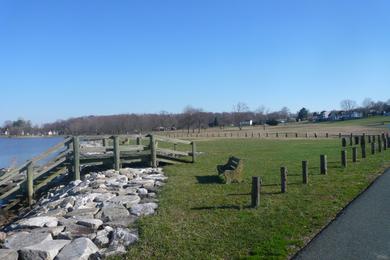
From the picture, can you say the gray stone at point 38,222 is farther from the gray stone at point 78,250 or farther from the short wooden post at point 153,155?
the short wooden post at point 153,155

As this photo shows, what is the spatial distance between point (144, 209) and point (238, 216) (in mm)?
2311

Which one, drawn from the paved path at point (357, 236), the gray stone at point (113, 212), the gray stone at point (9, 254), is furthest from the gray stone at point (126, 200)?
the paved path at point (357, 236)

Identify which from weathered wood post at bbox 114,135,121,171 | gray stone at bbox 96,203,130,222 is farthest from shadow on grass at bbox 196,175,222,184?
gray stone at bbox 96,203,130,222

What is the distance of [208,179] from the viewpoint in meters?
15.0

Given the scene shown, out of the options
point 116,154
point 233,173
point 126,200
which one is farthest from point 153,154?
point 126,200

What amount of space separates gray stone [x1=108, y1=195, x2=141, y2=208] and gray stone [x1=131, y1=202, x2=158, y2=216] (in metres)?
0.50

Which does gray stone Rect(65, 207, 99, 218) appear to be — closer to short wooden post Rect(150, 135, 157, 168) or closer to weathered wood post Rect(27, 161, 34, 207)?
weathered wood post Rect(27, 161, 34, 207)

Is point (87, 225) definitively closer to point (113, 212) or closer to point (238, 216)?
point (113, 212)

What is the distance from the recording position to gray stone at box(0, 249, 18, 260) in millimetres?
7023

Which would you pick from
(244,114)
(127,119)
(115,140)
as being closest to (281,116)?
(244,114)

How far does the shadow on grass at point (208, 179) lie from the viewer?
47.1ft

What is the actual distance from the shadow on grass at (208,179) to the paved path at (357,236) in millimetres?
5007

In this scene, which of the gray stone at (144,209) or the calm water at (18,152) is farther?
the calm water at (18,152)

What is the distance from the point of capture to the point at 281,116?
650ft
